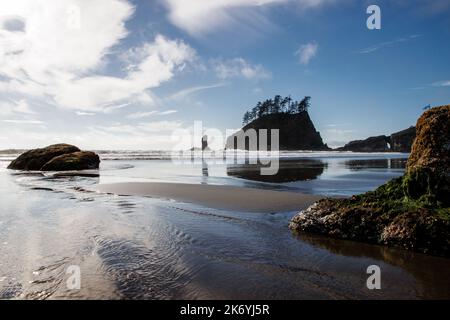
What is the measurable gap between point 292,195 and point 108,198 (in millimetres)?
6488

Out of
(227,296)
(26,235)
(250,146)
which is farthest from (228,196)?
(250,146)

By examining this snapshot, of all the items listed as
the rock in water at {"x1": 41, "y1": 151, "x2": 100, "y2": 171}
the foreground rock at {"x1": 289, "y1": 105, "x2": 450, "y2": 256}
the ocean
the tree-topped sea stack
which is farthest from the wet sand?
the tree-topped sea stack

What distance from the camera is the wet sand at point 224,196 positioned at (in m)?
9.23

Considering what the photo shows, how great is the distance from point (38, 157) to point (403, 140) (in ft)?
312

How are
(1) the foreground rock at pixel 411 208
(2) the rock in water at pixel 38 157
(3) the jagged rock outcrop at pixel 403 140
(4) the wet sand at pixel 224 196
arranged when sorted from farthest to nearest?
(3) the jagged rock outcrop at pixel 403 140 → (2) the rock in water at pixel 38 157 → (4) the wet sand at pixel 224 196 → (1) the foreground rock at pixel 411 208

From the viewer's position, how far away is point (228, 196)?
10953 mm

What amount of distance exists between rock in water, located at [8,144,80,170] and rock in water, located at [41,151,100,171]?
1769 millimetres

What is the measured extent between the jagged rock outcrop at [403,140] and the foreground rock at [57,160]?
86.5 m

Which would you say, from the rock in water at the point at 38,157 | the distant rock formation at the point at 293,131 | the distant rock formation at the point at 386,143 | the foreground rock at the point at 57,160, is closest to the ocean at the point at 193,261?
the foreground rock at the point at 57,160

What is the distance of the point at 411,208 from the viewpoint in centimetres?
573

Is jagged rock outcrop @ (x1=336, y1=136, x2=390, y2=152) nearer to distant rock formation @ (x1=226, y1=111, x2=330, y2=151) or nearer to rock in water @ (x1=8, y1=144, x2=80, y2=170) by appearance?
distant rock formation @ (x1=226, y1=111, x2=330, y2=151)

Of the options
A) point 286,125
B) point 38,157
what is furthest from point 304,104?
point 38,157

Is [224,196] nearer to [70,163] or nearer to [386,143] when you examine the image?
[70,163]

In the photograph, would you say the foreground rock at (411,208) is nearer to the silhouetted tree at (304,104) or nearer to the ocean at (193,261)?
the ocean at (193,261)
